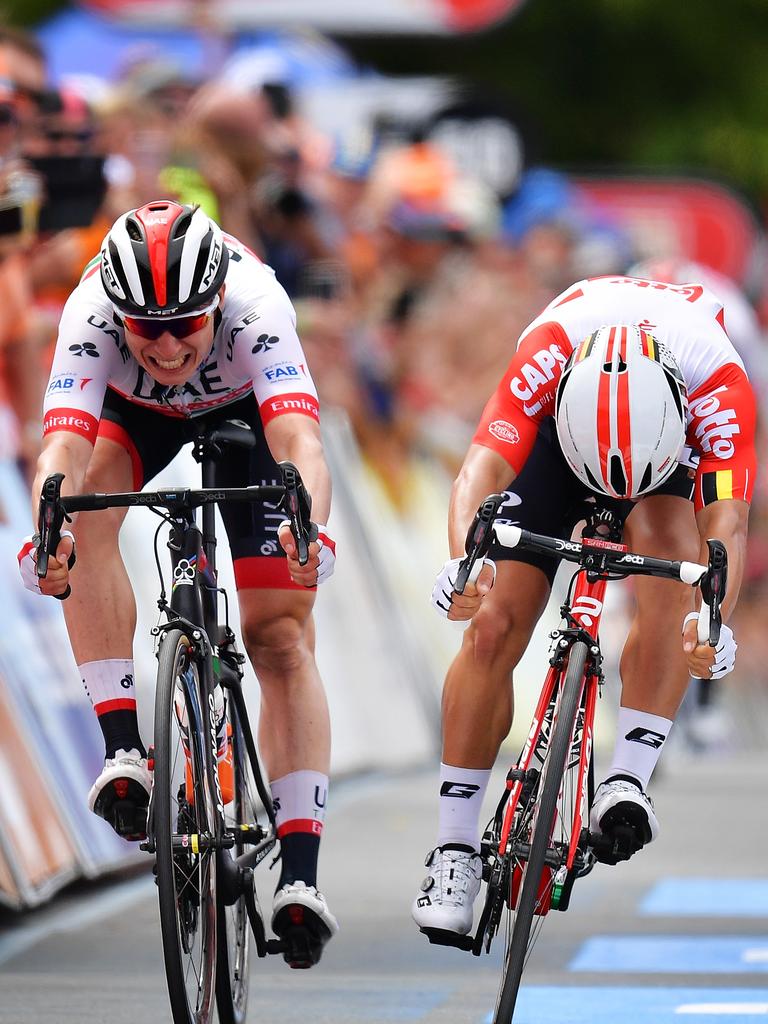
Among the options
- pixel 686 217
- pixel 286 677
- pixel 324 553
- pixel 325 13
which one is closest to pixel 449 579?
pixel 324 553

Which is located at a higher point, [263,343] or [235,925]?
[263,343]

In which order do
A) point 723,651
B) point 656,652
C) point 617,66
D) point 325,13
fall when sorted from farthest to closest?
point 617,66
point 325,13
point 656,652
point 723,651

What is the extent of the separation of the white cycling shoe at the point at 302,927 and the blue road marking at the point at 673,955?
4.61 ft

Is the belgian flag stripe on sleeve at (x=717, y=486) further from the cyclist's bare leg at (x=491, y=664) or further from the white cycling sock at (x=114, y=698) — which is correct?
the white cycling sock at (x=114, y=698)

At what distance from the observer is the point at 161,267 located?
592 centimetres

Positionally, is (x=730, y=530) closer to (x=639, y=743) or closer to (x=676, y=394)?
(x=676, y=394)

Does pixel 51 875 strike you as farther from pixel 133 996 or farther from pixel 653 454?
pixel 653 454

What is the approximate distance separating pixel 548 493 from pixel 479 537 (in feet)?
2.42

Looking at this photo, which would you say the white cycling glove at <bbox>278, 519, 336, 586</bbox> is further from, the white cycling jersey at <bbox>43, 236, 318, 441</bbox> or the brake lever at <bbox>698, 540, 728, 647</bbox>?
the brake lever at <bbox>698, 540, 728, 647</bbox>

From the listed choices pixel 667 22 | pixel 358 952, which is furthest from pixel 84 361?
pixel 667 22

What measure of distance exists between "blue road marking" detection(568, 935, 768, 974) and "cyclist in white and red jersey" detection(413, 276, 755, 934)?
114cm

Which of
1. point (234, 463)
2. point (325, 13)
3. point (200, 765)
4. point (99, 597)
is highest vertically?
point (234, 463)

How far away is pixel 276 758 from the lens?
659cm

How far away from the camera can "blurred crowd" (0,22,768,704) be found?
985 cm
